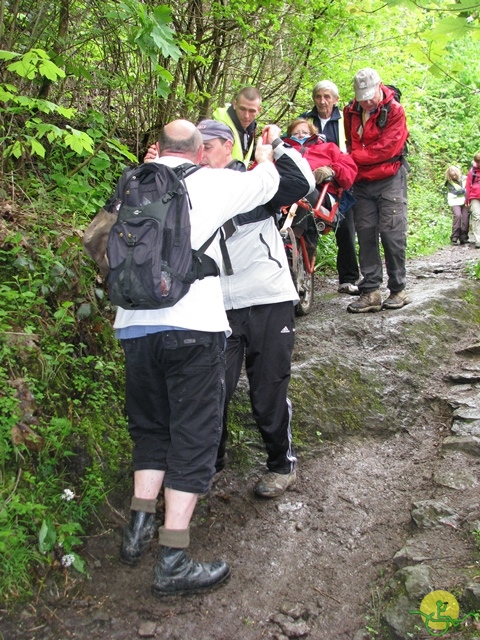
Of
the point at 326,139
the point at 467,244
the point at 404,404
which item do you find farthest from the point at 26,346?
the point at 467,244

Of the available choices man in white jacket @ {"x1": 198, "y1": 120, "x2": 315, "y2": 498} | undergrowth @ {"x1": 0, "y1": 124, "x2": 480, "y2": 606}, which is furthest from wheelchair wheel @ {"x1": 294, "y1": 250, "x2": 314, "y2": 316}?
man in white jacket @ {"x1": 198, "y1": 120, "x2": 315, "y2": 498}

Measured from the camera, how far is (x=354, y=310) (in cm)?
572

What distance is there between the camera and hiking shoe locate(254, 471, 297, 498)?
3723 millimetres

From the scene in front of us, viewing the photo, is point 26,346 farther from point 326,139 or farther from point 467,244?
point 467,244

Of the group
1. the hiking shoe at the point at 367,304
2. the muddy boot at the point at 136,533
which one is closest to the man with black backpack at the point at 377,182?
the hiking shoe at the point at 367,304

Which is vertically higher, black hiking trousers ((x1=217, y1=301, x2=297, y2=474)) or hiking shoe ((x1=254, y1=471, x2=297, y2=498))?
black hiking trousers ((x1=217, y1=301, x2=297, y2=474))

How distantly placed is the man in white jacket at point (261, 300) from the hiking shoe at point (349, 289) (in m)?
3.01

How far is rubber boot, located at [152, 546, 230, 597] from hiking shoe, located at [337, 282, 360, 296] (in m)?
4.09

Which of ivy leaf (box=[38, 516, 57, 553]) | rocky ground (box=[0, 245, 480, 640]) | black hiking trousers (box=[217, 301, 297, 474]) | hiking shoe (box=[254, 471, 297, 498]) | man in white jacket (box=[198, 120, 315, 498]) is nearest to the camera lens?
rocky ground (box=[0, 245, 480, 640])

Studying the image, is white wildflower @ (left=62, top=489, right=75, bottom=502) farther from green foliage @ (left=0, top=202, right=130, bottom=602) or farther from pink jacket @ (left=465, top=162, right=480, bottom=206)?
pink jacket @ (left=465, top=162, right=480, bottom=206)

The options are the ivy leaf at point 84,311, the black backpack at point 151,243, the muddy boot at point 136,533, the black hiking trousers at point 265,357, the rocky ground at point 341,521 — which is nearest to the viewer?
the black backpack at point 151,243

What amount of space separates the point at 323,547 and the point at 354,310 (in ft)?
9.26

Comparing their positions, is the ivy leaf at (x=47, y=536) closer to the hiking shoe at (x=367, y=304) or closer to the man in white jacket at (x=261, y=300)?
the man in white jacket at (x=261, y=300)

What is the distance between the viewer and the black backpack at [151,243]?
8.55 feet
